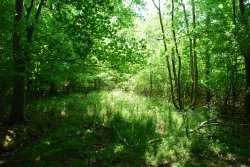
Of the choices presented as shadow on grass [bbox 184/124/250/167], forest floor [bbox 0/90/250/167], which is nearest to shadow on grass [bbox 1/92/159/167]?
forest floor [bbox 0/90/250/167]

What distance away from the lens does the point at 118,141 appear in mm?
9516

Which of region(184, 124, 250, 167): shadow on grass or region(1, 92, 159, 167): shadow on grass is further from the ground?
region(1, 92, 159, 167): shadow on grass

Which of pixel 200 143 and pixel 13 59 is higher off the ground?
pixel 13 59

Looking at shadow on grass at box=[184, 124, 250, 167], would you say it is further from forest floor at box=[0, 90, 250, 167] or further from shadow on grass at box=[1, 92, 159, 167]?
shadow on grass at box=[1, 92, 159, 167]

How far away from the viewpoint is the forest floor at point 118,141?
7.80 metres

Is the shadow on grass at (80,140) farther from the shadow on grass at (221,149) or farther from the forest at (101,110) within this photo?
the shadow on grass at (221,149)

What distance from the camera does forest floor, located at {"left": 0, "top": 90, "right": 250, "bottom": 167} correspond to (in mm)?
7801

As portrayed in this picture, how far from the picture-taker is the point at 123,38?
31.7ft

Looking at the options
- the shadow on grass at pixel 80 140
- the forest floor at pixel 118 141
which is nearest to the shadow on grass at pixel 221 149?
the forest floor at pixel 118 141

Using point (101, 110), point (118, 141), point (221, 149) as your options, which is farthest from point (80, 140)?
point (221, 149)

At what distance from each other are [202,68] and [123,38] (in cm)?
1540

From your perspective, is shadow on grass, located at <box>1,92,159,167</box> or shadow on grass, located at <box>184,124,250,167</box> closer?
shadow on grass, located at <box>1,92,159,167</box>

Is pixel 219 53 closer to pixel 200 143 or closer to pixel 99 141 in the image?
pixel 200 143

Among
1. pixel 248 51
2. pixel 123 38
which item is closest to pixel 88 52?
pixel 123 38
